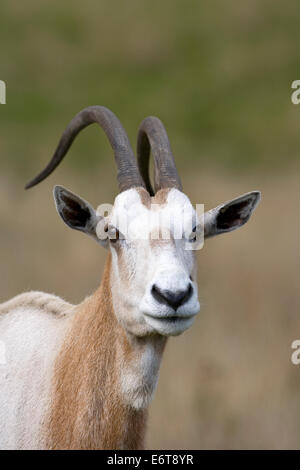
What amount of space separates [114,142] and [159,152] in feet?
1.22

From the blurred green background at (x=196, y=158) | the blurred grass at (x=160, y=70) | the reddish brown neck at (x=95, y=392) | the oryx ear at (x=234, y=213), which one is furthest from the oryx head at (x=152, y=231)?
the blurred grass at (x=160, y=70)

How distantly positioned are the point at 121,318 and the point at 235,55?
32071 mm

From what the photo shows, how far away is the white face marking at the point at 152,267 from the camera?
6621 millimetres

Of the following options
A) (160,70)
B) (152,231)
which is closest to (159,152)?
(152,231)

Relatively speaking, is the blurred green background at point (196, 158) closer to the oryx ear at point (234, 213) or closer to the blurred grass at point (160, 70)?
the blurred grass at point (160, 70)

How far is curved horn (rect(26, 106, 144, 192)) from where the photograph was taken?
768 cm

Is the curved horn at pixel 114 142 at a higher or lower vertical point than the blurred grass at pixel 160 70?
lower

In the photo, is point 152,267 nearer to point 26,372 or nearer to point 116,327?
point 116,327

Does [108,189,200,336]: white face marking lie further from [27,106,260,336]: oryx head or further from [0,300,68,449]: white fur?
[0,300,68,449]: white fur

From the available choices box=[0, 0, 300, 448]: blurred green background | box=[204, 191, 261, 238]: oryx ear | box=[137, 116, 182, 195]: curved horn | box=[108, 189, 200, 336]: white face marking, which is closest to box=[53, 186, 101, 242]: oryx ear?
box=[108, 189, 200, 336]: white face marking

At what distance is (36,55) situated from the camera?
37156 millimetres

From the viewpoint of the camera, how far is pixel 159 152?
Result: 25.8 ft

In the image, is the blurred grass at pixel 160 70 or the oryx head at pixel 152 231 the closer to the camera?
the oryx head at pixel 152 231

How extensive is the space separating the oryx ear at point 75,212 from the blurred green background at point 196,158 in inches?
185
